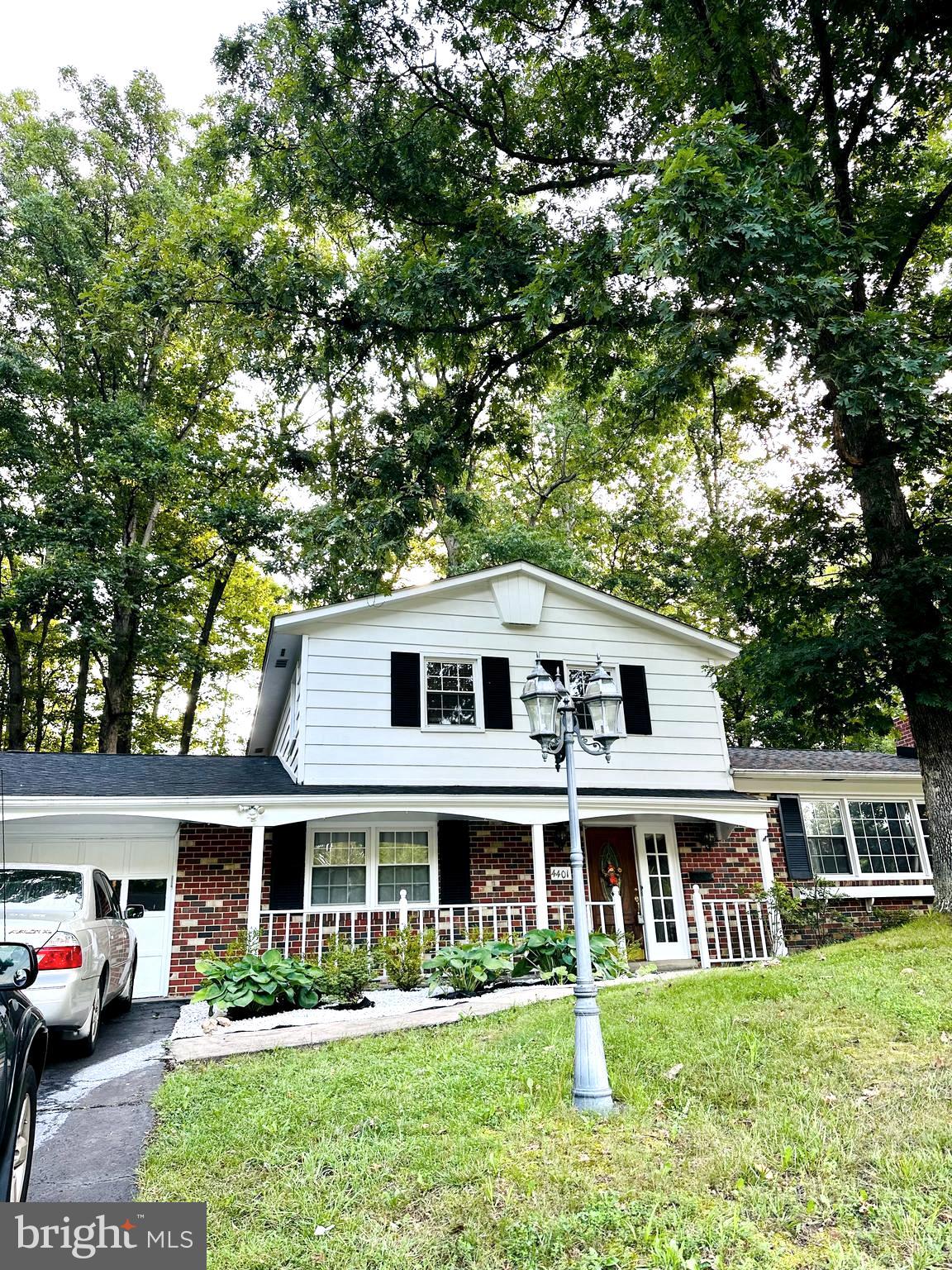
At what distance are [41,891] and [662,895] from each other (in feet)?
31.1

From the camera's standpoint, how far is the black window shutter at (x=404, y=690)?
11633 mm

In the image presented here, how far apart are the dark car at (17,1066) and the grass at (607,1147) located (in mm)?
632

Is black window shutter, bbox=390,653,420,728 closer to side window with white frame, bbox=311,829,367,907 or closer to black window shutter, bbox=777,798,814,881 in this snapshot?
side window with white frame, bbox=311,829,367,907

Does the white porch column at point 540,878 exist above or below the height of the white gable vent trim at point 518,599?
below

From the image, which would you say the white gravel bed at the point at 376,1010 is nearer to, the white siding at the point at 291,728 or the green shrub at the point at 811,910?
the green shrub at the point at 811,910

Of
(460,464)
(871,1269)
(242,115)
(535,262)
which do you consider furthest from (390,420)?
(871,1269)

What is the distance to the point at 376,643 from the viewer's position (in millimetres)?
11820

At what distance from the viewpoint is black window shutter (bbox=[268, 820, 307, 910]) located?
34.8 ft

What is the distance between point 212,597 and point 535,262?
16.0 metres

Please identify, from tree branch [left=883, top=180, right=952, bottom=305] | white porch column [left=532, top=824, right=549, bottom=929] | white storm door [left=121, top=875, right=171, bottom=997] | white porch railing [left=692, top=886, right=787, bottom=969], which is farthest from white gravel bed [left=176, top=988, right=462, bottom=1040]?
tree branch [left=883, top=180, right=952, bottom=305]

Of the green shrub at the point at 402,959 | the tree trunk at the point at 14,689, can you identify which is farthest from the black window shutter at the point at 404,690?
the tree trunk at the point at 14,689

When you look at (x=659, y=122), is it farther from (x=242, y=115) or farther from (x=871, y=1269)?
(x=871, y=1269)

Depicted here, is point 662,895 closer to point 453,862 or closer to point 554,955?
point 453,862

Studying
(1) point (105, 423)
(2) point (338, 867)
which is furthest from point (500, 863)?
(1) point (105, 423)
